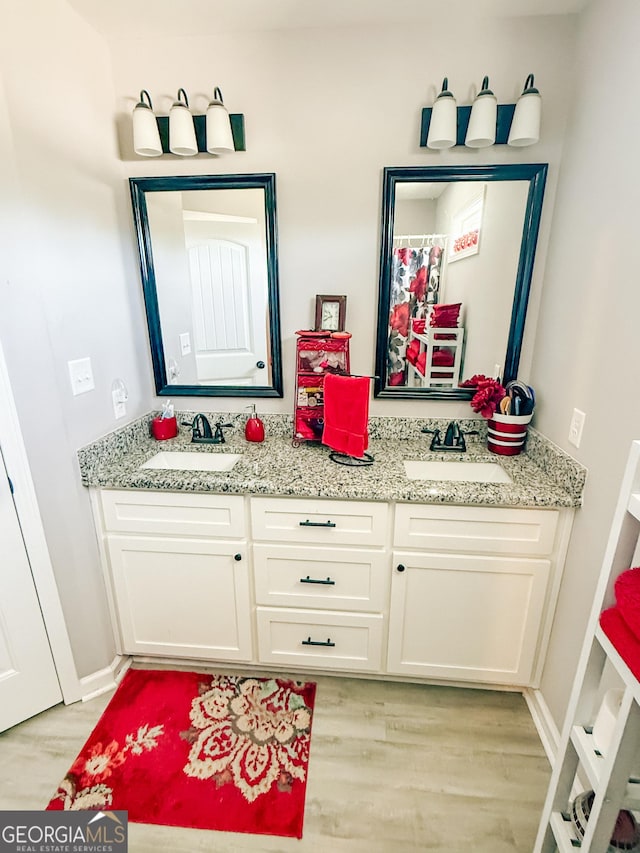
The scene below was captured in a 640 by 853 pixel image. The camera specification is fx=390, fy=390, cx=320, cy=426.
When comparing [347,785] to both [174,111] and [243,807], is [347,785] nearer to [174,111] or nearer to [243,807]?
[243,807]

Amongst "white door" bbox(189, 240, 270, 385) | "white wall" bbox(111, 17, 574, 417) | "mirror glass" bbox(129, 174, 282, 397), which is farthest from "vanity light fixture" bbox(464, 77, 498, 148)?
"white door" bbox(189, 240, 270, 385)

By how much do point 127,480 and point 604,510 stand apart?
64.0 inches

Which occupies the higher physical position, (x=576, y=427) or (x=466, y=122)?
(x=466, y=122)

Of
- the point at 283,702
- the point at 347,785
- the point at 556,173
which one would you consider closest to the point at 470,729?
the point at 347,785

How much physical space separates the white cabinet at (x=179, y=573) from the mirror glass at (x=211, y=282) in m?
0.66

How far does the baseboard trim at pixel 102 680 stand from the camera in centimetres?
160

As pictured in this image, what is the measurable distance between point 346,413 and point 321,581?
0.67 metres

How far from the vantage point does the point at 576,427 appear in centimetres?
137

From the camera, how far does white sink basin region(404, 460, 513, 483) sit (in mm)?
1675

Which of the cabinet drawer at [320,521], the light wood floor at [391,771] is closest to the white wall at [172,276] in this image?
the cabinet drawer at [320,521]

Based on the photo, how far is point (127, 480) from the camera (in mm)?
1470

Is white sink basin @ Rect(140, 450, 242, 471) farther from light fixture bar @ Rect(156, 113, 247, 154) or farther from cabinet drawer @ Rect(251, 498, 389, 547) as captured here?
light fixture bar @ Rect(156, 113, 247, 154)

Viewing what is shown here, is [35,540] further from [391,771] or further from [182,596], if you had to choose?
[391,771]

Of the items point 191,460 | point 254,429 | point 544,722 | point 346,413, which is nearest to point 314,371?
point 346,413
